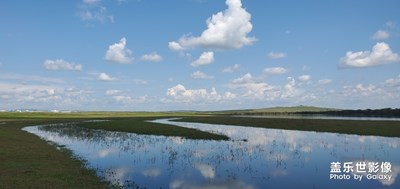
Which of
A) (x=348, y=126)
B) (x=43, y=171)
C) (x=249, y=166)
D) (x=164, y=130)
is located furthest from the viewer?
(x=348, y=126)

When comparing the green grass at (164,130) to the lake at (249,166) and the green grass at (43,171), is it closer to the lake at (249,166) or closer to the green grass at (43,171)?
the lake at (249,166)

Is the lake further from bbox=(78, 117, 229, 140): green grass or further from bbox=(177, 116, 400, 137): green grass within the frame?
bbox=(177, 116, 400, 137): green grass

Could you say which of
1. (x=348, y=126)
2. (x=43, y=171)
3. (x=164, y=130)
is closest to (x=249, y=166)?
(x=43, y=171)

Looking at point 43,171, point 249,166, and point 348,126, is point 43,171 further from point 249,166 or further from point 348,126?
point 348,126

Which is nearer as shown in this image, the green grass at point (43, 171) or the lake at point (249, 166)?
the green grass at point (43, 171)

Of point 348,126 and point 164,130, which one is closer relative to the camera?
point 164,130

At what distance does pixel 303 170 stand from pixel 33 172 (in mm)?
18910

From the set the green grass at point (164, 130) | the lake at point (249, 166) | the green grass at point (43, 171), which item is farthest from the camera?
the green grass at point (164, 130)

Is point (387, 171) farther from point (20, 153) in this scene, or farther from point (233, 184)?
point (20, 153)

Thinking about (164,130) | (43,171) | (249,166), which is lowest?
(249,166)

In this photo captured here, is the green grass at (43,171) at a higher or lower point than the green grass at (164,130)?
lower

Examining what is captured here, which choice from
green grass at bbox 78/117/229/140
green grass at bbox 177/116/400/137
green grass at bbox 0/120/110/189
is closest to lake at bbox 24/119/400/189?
green grass at bbox 0/120/110/189

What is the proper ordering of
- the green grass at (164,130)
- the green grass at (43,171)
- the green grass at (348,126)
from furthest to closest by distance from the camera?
the green grass at (348,126) < the green grass at (164,130) < the green grass at (43,171)

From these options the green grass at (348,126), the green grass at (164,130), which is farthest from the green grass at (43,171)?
the green grass at (348,126)
